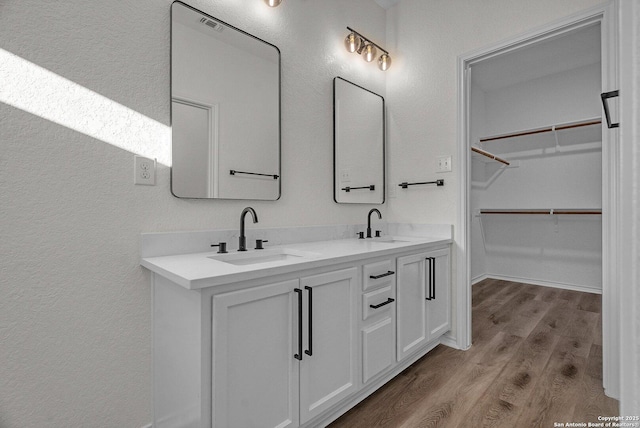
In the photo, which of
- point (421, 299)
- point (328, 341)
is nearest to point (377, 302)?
point (328, 341)

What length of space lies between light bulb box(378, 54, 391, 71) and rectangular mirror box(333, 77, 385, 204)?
22 centimetres

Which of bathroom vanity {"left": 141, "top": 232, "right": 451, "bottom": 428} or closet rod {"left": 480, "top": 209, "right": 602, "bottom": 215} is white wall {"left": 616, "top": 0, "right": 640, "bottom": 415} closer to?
bathroom vanity {"left": 141, "top": 232, "right": 451, "bottom": 428}

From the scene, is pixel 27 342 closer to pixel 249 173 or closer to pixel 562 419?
pixel 249 173

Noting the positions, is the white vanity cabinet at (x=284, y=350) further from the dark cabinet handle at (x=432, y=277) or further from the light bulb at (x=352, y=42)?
the light bulb at (x=352, y=42)

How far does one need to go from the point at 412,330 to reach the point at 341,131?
4.69ft

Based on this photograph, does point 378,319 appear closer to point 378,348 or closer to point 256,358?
point 378,348

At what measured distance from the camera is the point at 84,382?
127 cm

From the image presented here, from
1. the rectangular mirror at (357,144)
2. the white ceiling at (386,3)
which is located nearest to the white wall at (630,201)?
the rectangular mirror at (357,144)

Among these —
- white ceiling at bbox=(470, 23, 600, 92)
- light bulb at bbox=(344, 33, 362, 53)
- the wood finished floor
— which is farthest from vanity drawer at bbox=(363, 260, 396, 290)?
white ceiling at bbox=(470, 23, 600, 92)

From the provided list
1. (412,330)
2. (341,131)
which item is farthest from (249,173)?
(412,330)

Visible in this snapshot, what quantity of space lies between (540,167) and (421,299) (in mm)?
3069

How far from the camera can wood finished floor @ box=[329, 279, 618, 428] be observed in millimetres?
1543

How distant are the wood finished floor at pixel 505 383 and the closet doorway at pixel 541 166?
2.74 ft

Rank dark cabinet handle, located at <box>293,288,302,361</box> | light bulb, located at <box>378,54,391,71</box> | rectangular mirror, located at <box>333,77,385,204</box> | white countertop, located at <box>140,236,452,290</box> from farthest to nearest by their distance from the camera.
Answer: light bulb, located at <box>378,54,391,71</box> < rectangular mirror, located at <box>333,77,385,204</box> < dark cabinet handle, located at <box>293,288,302,361</box> < white countertop, located at <box>140,236,452,290</box>
